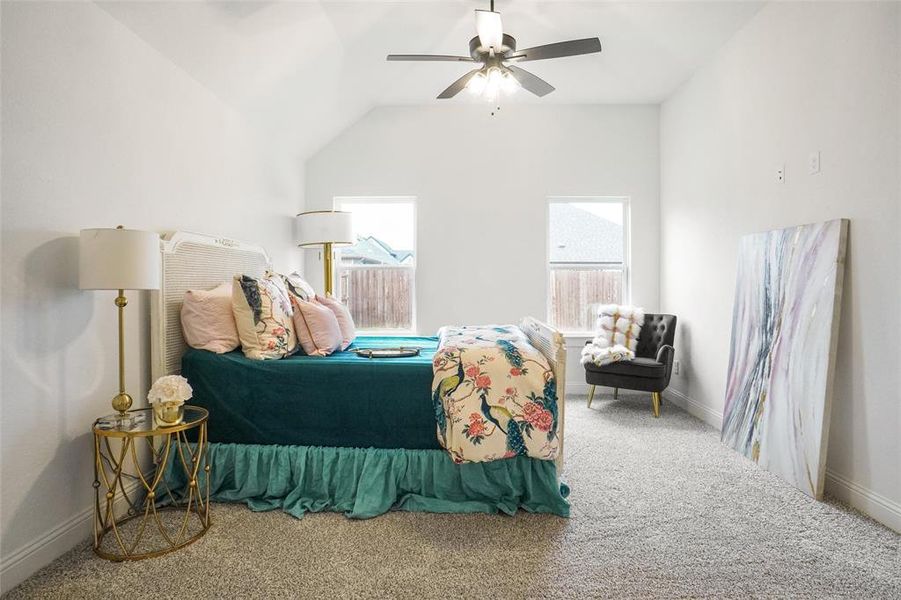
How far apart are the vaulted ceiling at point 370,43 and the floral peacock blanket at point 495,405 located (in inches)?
84.2

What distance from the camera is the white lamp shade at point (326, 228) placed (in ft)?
13.6

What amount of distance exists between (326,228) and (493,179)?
171 cm

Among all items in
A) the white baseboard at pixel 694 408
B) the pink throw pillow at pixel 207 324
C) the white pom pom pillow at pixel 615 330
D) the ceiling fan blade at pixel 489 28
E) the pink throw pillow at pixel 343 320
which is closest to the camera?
the ceiling fan blade at pixel 489 28

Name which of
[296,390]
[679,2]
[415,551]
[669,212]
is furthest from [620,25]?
[415,551]

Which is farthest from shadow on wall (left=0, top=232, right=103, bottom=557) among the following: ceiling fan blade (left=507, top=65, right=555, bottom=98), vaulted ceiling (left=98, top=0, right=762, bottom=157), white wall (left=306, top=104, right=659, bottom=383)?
white wall (left=306, top=104, right=659, bottom=383)

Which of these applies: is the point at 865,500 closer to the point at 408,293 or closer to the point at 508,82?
the point at 508,82

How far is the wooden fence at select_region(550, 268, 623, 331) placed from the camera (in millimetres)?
4828

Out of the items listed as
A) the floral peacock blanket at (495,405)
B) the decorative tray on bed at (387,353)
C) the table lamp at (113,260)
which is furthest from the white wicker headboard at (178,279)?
the floral peacock blanket at (495,405)

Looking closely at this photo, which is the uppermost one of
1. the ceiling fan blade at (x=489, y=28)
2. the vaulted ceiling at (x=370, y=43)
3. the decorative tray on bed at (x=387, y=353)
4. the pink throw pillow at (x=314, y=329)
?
the vaulted ceiling at (x=370, y=43)

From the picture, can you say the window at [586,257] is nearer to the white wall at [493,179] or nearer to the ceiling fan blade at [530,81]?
the white wall at [493,179]

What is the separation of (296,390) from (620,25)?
3.16m

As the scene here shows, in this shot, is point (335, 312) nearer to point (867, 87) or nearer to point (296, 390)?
point (296, 390)

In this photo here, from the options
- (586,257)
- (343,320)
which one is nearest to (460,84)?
(343,320)

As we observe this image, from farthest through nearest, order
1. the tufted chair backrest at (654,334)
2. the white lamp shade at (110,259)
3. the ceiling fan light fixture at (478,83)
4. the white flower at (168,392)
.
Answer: the tufted chair backrest at (654,334), the ceiling fan light fixture at (478,83), the white flower at (168,392), the white lamp shade at (110,259)
